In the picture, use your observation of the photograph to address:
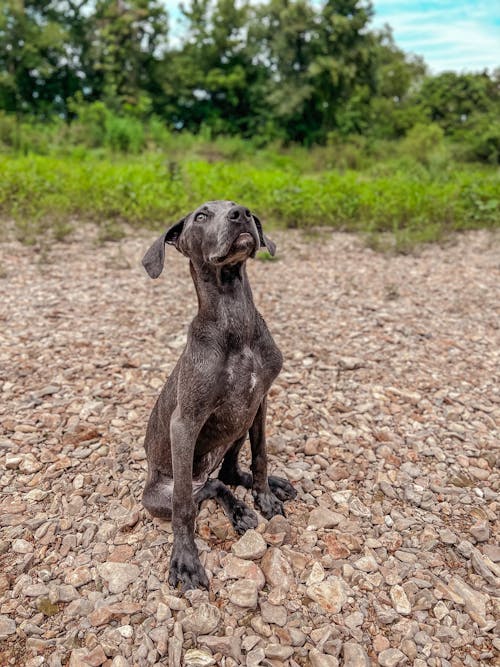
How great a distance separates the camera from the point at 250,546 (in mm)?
2551

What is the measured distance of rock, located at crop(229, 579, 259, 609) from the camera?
2277 mm

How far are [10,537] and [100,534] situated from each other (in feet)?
1.45

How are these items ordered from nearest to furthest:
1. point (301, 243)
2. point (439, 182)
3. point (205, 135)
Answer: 1. point (301, 243)
2. point (439, 182)
3. point (205, 135)

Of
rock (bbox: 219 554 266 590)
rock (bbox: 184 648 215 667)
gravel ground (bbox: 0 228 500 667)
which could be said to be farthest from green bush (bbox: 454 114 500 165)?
rock (bbox: 184 648 215 667)

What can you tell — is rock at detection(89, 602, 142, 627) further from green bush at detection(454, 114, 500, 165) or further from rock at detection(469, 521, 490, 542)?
green bush at detection(454, 114, 500, 165)

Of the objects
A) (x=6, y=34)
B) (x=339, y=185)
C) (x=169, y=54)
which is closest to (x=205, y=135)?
(x=169, y=54)

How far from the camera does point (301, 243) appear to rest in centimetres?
818

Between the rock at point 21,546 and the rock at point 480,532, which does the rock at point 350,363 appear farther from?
the rock at point 21,546

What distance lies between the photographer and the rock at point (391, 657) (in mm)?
2061

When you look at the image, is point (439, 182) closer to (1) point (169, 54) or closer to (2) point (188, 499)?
(2) point (188, 499)

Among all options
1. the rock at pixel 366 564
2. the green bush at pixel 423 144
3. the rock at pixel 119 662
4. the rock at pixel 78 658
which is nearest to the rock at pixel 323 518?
the rock at pixel 366 564

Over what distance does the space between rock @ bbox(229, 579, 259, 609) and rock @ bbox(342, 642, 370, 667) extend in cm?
41

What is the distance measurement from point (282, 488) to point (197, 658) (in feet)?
3.48

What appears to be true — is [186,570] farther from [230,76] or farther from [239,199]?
[230,76]
